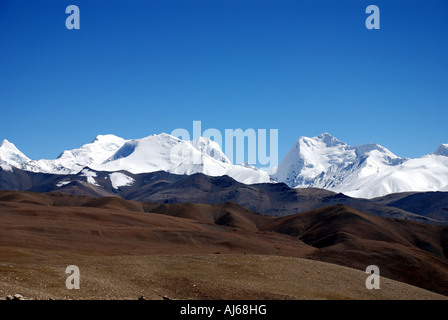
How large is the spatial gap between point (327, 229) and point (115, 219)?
3266 inches

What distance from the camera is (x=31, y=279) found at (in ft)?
135

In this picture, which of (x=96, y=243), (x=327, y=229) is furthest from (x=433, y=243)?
(x=96, y=243)

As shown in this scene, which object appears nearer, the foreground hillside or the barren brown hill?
the foreground hillside

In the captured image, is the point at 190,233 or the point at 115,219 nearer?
the point at 190,233

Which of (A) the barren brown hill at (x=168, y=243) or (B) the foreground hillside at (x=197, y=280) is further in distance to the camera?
(A) the barren brown hill at (x=168, y=243)

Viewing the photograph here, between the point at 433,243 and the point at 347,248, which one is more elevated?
the point at 347,248

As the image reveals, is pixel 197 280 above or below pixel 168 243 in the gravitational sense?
above

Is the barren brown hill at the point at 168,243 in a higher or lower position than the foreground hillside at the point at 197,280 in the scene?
lower

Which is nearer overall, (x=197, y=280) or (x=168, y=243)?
(x=197, y=280)

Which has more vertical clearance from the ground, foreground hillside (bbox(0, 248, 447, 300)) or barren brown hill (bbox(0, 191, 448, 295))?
foreground hillside (bbox(0, 248, 447, 300))

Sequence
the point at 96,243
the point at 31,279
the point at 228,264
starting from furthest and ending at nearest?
the point at 96,243 → the point at 228,264 → the point at 31,279
